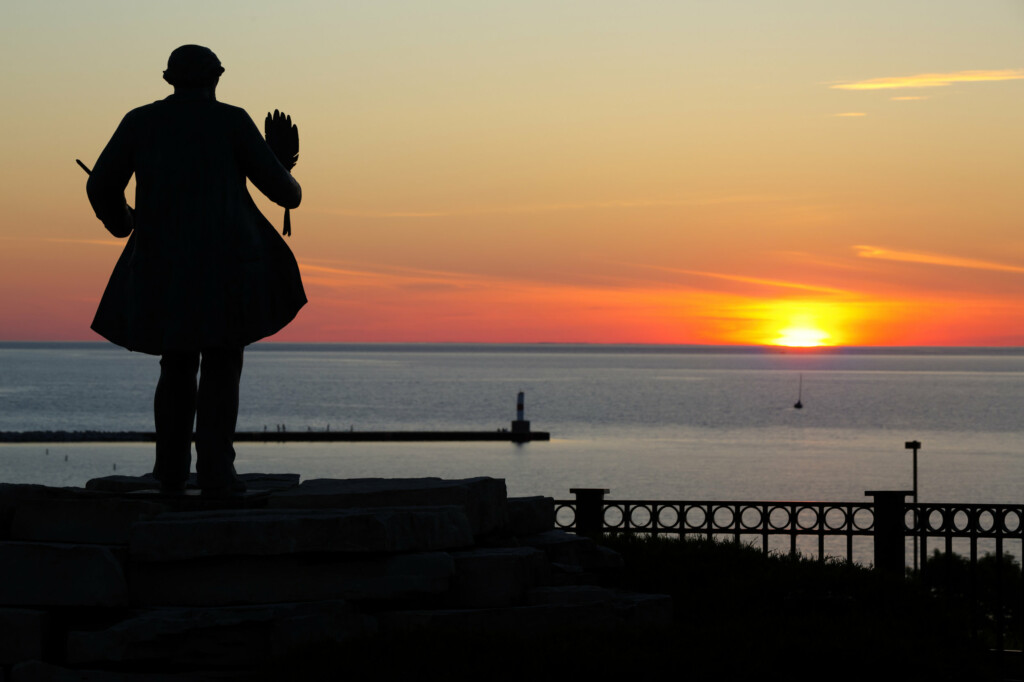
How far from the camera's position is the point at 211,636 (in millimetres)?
7664

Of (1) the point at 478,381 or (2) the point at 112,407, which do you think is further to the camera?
(1) the point at 478,381

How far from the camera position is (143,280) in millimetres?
8594

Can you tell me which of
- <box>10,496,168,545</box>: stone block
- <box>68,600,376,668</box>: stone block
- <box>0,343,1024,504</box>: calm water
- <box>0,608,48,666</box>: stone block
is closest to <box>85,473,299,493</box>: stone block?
<box>10,496,168,545</box>: stone block

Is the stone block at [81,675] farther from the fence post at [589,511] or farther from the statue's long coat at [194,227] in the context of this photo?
the fence post at [589,511]

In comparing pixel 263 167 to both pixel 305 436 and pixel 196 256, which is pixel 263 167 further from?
pixel 305 436

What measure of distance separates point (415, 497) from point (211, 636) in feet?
5.90

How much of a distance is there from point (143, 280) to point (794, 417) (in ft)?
378

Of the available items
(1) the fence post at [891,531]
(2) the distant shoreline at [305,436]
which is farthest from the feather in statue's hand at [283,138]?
(2) the distant shoreline at [305,436]

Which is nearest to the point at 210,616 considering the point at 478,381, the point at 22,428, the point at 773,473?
the point at 773,473

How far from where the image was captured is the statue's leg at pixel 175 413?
8.70 m

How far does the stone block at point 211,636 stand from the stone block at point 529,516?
2.35m

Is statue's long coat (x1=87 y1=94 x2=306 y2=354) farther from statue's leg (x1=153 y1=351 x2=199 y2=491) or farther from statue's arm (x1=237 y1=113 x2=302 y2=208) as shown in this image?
statue's leg (x1=153 y1=351 x2=199 y2=491)

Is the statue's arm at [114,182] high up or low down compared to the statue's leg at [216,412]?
up

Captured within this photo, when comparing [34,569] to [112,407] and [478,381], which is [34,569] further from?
[478,381]
